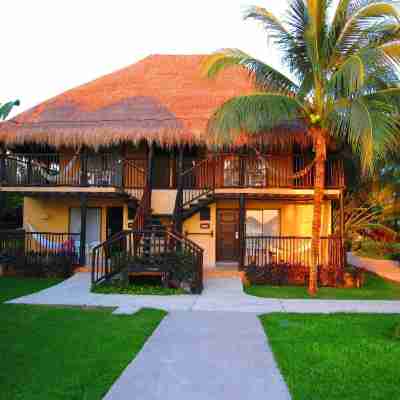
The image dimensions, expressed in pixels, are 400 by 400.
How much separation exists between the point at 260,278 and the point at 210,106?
21.3 feet

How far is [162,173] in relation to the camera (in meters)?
15.7

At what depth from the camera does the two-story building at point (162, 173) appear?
13445mm

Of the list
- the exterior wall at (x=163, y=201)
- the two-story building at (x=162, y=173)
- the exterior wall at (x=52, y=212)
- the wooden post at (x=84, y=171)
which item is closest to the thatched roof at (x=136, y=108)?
the two-story building at (x=162, y=173)

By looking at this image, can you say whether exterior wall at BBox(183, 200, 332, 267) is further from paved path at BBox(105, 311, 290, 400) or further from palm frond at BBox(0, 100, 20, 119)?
palm frond at BBox(0, 100, 20, 119)

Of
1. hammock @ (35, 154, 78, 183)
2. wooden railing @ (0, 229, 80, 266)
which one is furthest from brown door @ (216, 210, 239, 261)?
hammock @ (35, 154, 78, 183)

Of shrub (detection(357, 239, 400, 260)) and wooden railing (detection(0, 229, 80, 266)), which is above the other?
wooden railing (detection(0, 229, 80, 266))

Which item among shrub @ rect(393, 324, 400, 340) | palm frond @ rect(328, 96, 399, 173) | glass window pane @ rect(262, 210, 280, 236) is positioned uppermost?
palm frond @ rect(328, 96, 399, 173)

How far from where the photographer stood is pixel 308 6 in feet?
31.4

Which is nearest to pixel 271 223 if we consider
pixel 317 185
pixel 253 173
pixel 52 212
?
pixel 253 173

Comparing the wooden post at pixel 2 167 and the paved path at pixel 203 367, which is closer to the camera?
the paved path at pixel 203 367

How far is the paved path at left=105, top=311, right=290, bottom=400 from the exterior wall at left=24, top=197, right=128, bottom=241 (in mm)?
9115

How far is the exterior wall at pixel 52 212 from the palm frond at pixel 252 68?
23.8ft

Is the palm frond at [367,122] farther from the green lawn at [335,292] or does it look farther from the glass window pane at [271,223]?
the glass window pane at [271,223]

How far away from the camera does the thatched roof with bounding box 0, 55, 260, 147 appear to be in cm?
1357
